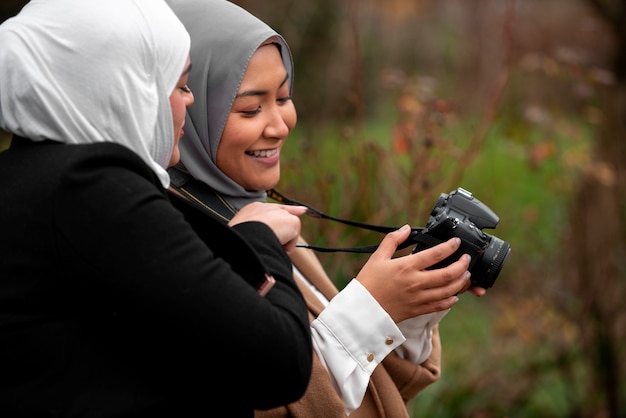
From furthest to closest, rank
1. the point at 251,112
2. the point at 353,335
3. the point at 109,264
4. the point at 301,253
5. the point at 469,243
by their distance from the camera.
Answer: the point at 301,253 → the point at 251,112 → the point at 469,243 → the point at 353,335 → the point at 109,264

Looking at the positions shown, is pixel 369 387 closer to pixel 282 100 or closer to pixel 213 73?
pixel 282 100

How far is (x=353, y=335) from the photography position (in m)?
1.88

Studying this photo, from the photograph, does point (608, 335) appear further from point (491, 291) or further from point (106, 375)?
point (106, 375)

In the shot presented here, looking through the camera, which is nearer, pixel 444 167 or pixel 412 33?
pixel 444 167

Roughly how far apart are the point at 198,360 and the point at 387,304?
61cm

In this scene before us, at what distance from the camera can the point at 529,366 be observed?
4.64 m

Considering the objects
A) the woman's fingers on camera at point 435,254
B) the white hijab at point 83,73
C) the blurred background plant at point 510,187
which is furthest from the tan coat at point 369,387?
the blurred background plant at point 510,187

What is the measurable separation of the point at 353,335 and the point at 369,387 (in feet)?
1.01

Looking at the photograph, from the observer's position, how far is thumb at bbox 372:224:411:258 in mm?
1957

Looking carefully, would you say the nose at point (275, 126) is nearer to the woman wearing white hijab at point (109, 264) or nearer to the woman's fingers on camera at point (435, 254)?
the woman's fingers on camera at point (435, 254)

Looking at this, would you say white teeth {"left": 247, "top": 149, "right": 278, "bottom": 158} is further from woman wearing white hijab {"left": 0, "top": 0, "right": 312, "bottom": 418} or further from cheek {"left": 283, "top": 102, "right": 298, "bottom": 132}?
woman wearing white hijab {"left": 0, "top": 0, "right": 312, "bottom": 418}

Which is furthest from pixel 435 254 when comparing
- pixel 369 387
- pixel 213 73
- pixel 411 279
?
pixel 213 73

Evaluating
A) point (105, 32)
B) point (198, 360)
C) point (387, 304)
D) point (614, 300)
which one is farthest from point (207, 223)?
point (614, 300)

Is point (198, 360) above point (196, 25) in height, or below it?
below
